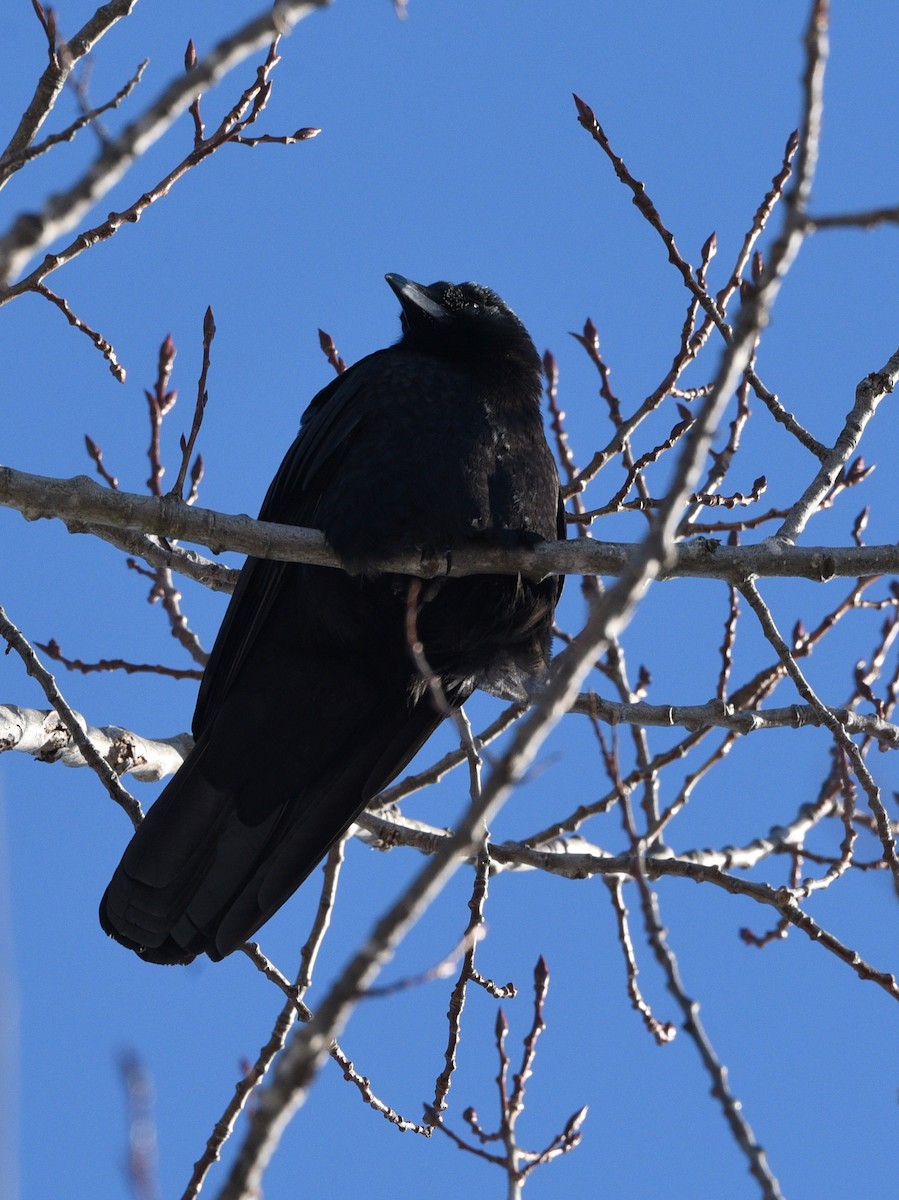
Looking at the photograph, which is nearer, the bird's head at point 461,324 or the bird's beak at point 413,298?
the bird's head at point 461,324

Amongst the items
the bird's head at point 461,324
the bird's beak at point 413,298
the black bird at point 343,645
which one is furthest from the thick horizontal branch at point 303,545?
the bird's beak at point 413,298

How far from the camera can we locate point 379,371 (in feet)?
14.4

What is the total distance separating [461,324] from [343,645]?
132 centimetres

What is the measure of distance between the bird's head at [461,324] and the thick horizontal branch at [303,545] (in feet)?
3.83

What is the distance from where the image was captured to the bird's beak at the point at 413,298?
4.79 m

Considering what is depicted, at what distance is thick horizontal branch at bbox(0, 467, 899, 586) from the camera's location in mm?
3180

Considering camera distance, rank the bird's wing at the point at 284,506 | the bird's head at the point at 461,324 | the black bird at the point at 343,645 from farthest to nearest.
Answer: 1. the bird's head at the point at 461,324
2. the bird's wing at the point at 284,506
3. the black bird at the point at 343,645

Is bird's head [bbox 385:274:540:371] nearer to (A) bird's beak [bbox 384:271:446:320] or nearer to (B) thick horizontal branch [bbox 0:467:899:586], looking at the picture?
(A) bird's beak [bbox 384:271:446:320]

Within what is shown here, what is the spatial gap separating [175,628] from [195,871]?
4.16ft

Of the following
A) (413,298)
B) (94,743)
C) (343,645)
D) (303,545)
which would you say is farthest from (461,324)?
(94,743)

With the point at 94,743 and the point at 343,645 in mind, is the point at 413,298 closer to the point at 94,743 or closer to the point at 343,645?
the point at 343,645

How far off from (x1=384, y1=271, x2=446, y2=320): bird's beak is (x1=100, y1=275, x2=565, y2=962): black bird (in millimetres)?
342

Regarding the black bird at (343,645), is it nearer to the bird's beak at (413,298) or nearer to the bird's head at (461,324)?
the bird's head at (461,324)

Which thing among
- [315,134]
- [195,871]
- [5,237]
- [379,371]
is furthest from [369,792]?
[5,237]
